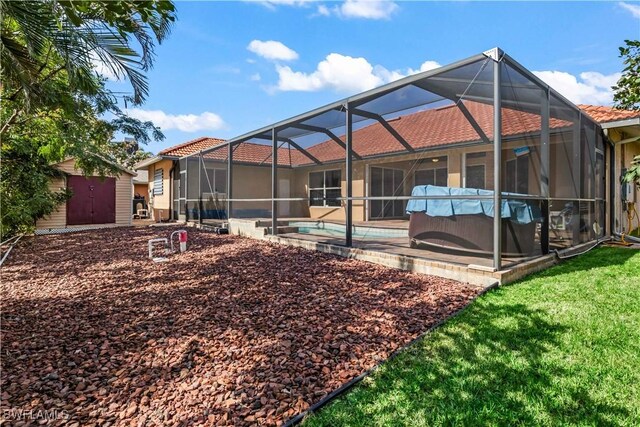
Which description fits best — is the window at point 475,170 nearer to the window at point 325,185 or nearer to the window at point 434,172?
Result: the window at point 434,172

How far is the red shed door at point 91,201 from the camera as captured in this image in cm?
1274

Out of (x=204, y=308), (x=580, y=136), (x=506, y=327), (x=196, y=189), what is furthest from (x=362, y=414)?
(x=196, y=189)

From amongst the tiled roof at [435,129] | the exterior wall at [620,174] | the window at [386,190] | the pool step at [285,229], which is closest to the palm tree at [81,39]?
the pool step at [285,229]

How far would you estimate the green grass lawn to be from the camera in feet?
6.28

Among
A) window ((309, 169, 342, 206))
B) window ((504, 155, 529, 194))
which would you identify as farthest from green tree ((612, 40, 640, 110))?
window ((309, 169, 342, 206))

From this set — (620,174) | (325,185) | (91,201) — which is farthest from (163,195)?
(620,174)

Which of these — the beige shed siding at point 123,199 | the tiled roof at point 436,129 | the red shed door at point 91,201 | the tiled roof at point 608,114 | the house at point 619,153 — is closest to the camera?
the tiled roof at point 436,129

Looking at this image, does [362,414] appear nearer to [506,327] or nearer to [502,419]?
[502,419]

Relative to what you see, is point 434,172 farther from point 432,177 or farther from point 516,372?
point 516,372

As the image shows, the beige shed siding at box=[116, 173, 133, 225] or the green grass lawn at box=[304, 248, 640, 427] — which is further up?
the beige shed siding at box=[116, 173, 133, 225]

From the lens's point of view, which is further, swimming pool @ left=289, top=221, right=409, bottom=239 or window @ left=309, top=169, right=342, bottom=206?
window @ left=309, top=169, right=342, bottom=206

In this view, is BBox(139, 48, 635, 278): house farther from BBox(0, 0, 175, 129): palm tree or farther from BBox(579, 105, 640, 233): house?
BBox(0, 0, 175, 129): palm tree

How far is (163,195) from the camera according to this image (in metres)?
16.4

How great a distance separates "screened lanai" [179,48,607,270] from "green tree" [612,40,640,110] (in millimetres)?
701
